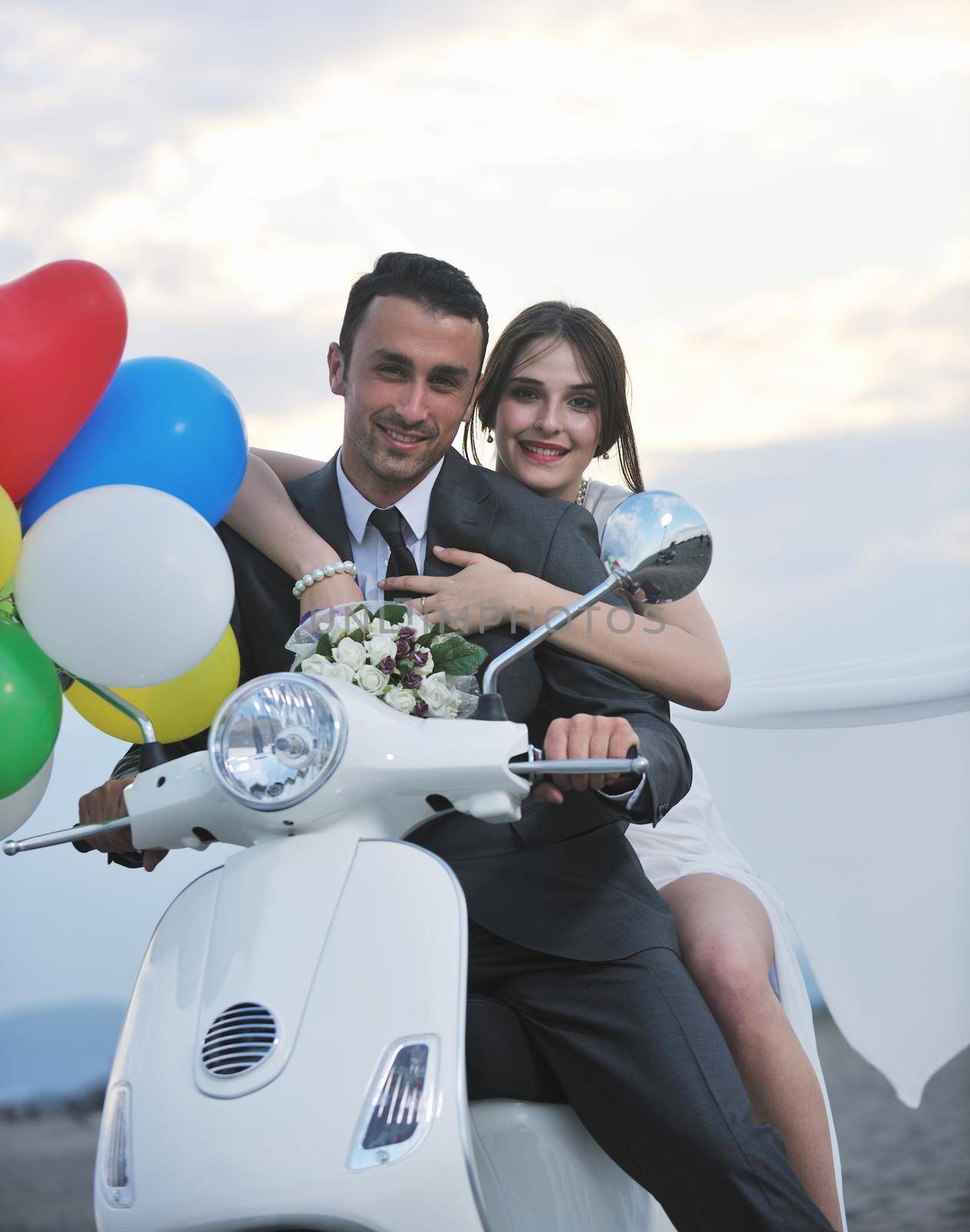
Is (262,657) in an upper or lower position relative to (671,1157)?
upper

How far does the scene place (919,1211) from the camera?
3197 mm

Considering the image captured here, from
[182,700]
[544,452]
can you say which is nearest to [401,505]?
[182,700]

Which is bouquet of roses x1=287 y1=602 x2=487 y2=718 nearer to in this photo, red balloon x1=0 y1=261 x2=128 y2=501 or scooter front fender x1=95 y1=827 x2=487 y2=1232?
scooter front fender x1=95 y1=827 x2=487 y2=1232

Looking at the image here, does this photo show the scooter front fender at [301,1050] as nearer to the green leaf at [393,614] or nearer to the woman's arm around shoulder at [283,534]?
the green leaf at [393,614]

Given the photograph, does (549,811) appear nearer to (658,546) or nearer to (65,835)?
(658,546)

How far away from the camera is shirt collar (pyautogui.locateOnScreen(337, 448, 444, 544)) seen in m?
1.85

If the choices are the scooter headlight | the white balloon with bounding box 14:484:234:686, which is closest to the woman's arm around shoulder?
the white balloon with bounding box 14:484:234:686

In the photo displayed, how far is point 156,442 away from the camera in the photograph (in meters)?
1.73

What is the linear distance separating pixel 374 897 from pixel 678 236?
286cm

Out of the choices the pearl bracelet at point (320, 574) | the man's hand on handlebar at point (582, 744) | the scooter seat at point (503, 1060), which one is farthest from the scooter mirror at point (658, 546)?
the pearl bracelet at point (320, 574)

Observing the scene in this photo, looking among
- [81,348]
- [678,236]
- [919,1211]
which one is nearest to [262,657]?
[81,348]

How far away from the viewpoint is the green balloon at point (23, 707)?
63.7 inches

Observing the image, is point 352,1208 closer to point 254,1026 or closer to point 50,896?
point 254,1026

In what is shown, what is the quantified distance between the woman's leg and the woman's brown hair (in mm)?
1202
